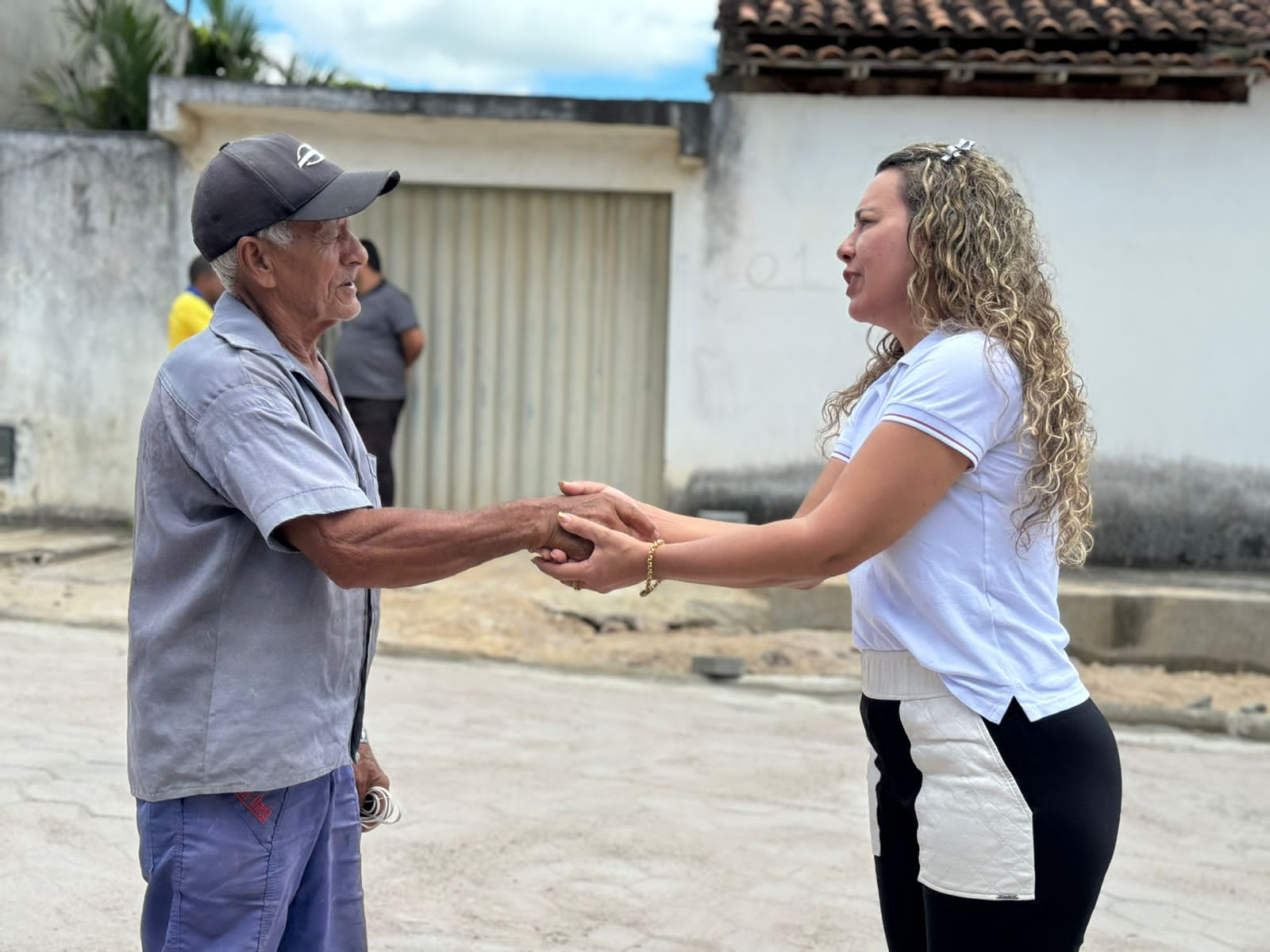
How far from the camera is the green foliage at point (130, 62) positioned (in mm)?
11633

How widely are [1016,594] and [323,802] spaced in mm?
1212

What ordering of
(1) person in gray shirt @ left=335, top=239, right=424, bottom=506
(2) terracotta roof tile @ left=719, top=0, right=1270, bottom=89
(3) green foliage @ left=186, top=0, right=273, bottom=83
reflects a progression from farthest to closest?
(3) green foliage @ left=186, top=0, right=273, bottom=83, (2) terracotta roof tile @ left=719, top=0, right=1270, bottom=89, (1) person in gray shirt @ left=335, top=239, right=424, bottom=506

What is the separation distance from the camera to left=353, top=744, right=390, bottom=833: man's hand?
8.45 feet

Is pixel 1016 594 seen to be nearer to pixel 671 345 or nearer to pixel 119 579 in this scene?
pixel 119 579

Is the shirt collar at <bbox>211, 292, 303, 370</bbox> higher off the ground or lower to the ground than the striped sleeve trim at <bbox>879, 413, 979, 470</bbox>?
higher

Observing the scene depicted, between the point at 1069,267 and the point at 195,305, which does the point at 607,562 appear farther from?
the point at 1069,267

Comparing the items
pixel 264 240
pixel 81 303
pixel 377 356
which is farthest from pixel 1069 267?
pixel 264 240

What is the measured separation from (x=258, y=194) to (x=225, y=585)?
0.65m

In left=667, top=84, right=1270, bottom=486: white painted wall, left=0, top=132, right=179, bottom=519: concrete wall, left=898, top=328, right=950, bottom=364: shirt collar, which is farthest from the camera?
left=0, top=132, right=179, bottom=519: concrete wall

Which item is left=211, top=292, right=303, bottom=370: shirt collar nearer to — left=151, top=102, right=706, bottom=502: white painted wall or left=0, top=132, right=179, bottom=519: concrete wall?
left=151, top=102, right=706, bottom=502: white painted wall

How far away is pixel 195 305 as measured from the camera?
7.61m

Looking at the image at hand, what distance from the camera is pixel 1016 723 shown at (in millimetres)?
2020

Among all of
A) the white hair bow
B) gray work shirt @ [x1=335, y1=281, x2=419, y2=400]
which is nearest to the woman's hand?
the white hair bow

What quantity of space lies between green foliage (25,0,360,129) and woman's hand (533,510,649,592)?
885 centimetres
